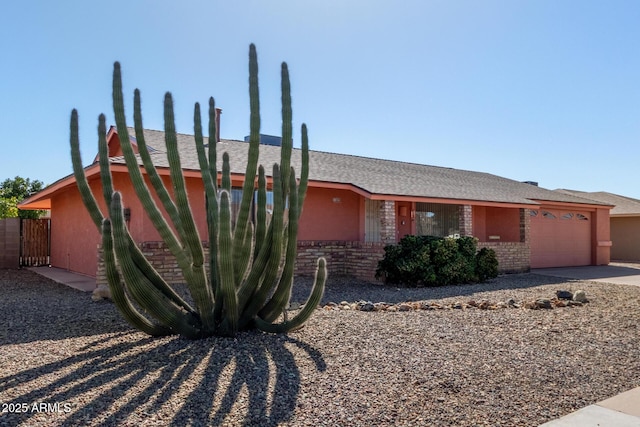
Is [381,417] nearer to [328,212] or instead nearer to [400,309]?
[400,309]

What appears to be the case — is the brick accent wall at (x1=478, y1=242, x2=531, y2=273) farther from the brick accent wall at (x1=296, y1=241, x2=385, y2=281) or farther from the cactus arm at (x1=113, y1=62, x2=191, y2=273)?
the cactus arm at (x1=113, y1=62, x2=191, y2=273)

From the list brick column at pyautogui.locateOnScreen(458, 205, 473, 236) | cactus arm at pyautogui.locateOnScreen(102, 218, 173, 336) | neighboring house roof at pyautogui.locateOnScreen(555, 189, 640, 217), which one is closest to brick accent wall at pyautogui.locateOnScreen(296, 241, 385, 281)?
brick column at pyautogui.locateOnScreen(458, 205, 473, 236)

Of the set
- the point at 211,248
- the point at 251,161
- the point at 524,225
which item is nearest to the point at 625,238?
the point at 524,225

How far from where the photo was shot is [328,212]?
48.1 feet

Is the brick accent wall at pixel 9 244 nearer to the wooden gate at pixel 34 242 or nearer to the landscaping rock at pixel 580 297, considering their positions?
the wooden gate at pixel 34 242

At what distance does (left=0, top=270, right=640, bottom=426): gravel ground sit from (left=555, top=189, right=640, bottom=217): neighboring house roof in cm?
2021

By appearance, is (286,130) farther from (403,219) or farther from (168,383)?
(403,219)

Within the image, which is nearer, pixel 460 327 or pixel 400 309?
pixel 460 327

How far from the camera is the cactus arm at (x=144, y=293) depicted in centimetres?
504

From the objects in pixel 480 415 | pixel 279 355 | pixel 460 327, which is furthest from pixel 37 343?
pixel 460 327

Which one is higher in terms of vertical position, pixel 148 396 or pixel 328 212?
pixel 328 212

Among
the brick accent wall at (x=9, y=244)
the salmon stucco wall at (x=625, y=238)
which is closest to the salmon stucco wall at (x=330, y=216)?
the brick accent wall at (x=9, y=244)

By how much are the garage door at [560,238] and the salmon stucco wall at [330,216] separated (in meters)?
8.15

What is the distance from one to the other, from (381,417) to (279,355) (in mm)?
1767
